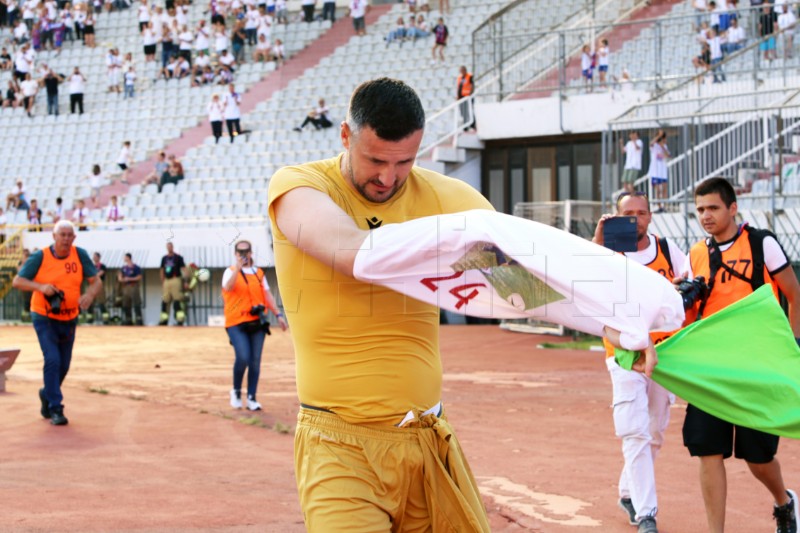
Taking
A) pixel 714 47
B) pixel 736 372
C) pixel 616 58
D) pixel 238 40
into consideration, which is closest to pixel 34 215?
pixel 238 40

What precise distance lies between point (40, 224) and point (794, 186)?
2152 cm

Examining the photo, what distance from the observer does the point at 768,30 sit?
2289 cm

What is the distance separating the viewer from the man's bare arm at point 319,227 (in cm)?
321

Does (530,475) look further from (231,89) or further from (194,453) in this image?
(231,89)

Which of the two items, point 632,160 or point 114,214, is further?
point 114,214

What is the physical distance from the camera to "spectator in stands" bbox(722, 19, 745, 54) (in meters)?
23.0

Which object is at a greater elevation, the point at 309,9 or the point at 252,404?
the point at 309,9

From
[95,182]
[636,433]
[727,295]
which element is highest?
[95,182]

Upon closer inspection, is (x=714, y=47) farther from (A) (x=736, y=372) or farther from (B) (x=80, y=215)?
(A) (x=736, y=372)

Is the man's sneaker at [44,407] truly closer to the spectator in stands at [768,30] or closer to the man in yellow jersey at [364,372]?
the man in yellow jersey at [364,372]

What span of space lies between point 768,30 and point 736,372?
2095cm

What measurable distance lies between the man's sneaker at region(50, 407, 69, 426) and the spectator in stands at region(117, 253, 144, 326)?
18.1m

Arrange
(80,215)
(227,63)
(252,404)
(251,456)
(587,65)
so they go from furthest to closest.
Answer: (227,63)
(80,215)
(587,65)
(252,404)
(251,456)

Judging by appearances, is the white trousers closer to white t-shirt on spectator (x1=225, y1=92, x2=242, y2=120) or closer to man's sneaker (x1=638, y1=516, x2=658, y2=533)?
man's sneaker (x1=638, y1=516, x2=658, y2=533)
